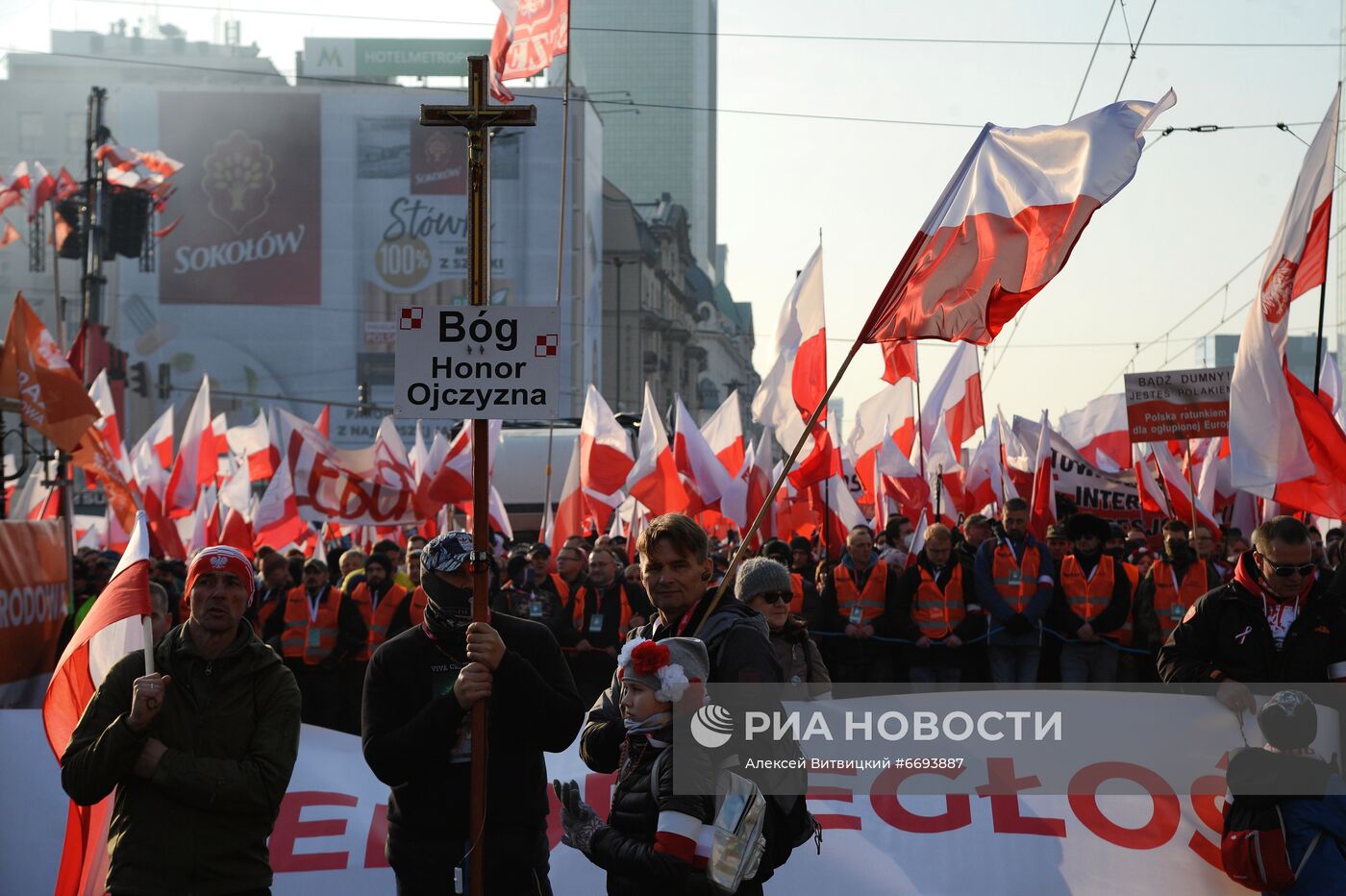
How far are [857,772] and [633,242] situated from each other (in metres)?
73.6

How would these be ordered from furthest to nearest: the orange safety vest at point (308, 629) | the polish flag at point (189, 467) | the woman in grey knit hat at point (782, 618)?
the polish flag at point (189, 467)
the orange safety vest at point (308, 629)
the woman in grey knit hat at point (782, 618)

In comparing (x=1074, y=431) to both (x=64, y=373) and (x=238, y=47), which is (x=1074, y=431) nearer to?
(x=64, y=373)

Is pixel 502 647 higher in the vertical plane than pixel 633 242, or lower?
lower

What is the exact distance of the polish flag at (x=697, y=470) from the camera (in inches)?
685

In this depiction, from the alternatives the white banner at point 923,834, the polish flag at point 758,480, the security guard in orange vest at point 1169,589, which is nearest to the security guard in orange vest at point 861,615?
the security guard in orange vest at point 1169,589

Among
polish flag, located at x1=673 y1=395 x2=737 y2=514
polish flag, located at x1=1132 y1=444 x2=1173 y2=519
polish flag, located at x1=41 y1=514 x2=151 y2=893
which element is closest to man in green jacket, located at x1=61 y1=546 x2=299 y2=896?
polish flag, located at x1=41 y1=514 x2=151 y2=893

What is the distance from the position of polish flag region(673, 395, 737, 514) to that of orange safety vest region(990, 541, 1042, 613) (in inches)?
251

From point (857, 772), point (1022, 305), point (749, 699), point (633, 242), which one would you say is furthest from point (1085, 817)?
point (633, 242)

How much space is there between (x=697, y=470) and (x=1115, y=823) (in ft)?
38.2

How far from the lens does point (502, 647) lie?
440 cm

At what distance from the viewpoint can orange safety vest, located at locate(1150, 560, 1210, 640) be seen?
11.1 meters

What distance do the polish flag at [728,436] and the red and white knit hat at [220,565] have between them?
1514cm

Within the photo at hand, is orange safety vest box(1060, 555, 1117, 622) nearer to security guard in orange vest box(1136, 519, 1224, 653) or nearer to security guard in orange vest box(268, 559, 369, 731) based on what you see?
security guard in orange vest box(1136, 519, 1224, 653)

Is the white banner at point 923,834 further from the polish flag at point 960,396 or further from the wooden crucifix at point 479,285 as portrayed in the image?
the polish flag at point 960,396
